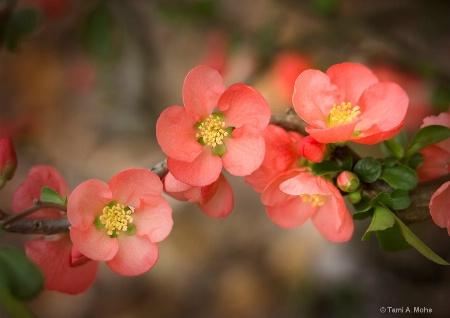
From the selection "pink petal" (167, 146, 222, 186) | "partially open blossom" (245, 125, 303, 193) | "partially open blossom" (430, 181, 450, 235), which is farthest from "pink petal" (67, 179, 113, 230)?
"partially open blossom" (430, 181, 450, 235)

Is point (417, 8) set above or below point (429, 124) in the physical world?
above

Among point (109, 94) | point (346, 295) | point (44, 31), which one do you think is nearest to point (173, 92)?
point (109, 94)

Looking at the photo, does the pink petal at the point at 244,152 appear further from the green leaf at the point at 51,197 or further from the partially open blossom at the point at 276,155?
the green leaf at the point at 51,197

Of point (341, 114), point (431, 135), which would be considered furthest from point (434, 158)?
point (341, 114)

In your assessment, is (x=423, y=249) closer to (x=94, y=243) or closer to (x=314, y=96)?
(x=314, y=96)

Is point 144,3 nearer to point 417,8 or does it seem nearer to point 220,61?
point 220,61

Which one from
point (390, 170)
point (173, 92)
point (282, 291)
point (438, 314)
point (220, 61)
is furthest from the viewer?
point (173, 92)

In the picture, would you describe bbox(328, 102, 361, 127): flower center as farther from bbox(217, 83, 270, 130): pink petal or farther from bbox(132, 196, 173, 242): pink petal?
bbox(132, 196, 173, 242): pink petal

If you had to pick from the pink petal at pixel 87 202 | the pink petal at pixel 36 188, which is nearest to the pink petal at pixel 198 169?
the pink petal at pixel 87 202
